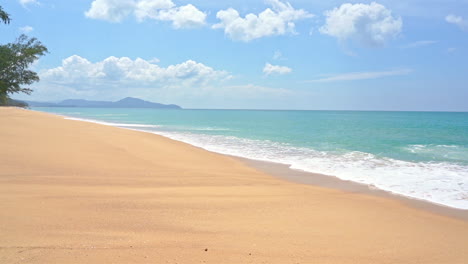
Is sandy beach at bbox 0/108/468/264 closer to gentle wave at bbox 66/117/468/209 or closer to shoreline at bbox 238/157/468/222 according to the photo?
shoreline at bbox 238/157/468/222

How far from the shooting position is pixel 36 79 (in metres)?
7.56

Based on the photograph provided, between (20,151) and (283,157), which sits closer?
(20,151)

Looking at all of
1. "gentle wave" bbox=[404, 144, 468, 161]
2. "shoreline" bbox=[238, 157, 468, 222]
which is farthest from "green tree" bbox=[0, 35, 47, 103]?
"gentle wave" bbox=[404, 144, 468, 161]

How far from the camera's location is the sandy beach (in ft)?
13.1

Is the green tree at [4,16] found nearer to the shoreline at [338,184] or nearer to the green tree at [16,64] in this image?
the green tree at [16,64]

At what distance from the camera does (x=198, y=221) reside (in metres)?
5.18

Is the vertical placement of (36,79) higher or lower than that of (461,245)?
higher

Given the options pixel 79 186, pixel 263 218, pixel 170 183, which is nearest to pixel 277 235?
pixel 263 218

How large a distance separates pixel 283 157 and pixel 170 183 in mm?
8050

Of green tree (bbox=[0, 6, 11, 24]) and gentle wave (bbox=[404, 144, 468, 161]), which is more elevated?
green tree (bbox=[0, 6, 11, 24])

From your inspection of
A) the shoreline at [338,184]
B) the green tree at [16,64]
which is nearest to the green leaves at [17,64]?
the green tree at [16,64]

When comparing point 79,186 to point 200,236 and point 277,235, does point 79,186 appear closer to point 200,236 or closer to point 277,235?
point 200,236

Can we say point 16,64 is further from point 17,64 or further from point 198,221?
point 198,221

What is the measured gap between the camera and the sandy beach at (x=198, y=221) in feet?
13.1
